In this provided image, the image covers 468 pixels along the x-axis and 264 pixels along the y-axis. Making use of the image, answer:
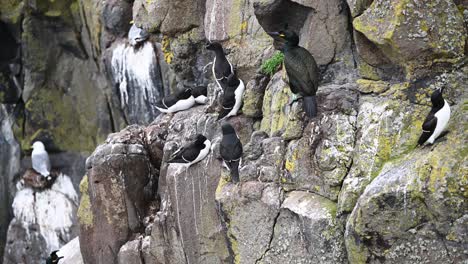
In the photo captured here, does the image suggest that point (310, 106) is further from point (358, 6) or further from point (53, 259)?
point (53, 259)

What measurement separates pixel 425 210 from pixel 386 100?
1333 millimetres

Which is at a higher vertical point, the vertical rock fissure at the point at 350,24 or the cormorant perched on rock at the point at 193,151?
the vertical rock fissure at the point at 350,24

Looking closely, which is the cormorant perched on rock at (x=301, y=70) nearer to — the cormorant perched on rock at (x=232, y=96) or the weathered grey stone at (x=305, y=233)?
the weathered grey stone at (x=305, y=233)

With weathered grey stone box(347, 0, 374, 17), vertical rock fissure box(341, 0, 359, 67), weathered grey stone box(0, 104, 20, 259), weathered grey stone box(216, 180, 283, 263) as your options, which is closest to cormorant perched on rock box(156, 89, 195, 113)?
weathered grey stone box(216, 180, 283, 263)

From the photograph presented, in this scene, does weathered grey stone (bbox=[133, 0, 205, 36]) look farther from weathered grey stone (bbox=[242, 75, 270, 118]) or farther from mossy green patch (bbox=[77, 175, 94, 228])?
mossy green patch (bbox=[77, 175, 94, 228])

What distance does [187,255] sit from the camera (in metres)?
9.44

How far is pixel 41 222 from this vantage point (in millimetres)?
15891

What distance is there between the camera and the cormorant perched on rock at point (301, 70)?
757cm

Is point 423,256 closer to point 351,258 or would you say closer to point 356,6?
point 351,258

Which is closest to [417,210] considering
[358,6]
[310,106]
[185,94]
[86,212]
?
[310,106]

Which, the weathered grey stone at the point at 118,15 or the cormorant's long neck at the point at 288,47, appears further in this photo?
the weathered grey stone at the point at 118,15

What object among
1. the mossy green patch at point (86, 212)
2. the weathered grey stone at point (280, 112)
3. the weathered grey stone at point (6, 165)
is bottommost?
the weathered grey stone at point (6, 165)

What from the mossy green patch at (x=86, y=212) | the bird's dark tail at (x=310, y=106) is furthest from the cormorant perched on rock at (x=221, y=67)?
the mossy green patch at (x=86, y=212)

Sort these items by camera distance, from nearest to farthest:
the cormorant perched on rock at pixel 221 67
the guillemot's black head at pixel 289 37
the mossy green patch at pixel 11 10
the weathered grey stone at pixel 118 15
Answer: the guillemot's black head at pixel 289 37 < the cormorant perched on rock at pixel 221 67 < the weathered grey stone at pixel 118 15 < the mossy green patch at pixel 11 10
